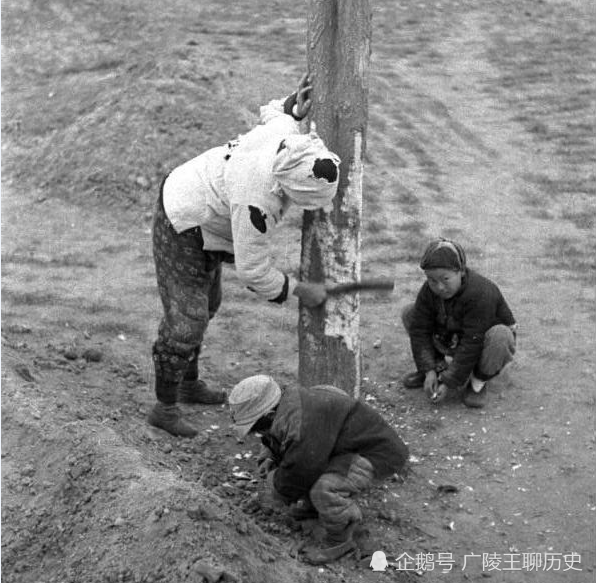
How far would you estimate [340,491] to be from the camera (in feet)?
14.5

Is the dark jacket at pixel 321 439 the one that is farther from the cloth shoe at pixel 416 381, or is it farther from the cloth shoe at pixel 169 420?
the cloth shoe at pixel 416 381

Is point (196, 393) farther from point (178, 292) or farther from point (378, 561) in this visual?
point (378, 561)

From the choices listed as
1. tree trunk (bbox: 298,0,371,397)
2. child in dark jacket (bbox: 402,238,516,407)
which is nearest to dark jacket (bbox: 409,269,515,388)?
child in dark jacket (bbox: 402,238,516,407)

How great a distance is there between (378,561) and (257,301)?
314 centimetres

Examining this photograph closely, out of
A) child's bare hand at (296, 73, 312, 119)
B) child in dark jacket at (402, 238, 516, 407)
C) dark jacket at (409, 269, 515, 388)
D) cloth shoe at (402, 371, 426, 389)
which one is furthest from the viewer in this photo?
cloth shoe at (402, 371, 426, 389)

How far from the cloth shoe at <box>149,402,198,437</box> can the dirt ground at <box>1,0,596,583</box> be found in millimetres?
63

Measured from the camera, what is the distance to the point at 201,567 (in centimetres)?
381

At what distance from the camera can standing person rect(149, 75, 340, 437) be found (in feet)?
14.6

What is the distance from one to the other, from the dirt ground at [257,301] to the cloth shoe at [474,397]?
9cm

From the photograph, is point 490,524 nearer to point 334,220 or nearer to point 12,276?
point 334,220

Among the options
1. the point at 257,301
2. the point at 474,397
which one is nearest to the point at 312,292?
the point at 474,397

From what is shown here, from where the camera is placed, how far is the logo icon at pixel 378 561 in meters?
4.49

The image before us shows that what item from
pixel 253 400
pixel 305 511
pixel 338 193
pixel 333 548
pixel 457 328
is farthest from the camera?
pixel 457 328

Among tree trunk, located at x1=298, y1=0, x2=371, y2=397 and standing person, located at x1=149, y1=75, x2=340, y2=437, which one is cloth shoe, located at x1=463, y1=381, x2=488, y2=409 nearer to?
tree trunk, located at x1=298, y1=0, x2=371, y2=397
